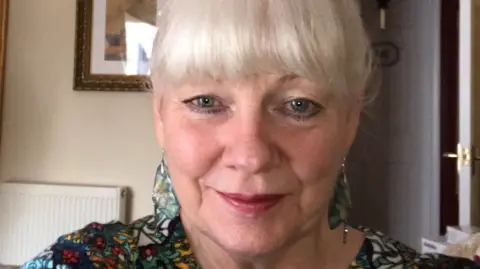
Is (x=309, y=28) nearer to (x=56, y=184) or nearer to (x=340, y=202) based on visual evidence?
(x=340, y=202)

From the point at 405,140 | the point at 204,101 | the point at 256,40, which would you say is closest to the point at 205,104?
the point at 204,101

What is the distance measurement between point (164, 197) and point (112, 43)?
200 centimetres

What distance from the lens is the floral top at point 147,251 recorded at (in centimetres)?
78

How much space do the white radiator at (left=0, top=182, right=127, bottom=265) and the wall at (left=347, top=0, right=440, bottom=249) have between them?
55.9 inches

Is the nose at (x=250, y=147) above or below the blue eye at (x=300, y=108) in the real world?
below

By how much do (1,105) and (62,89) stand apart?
1.04 ft

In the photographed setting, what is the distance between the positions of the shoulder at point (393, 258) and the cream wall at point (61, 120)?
1.96 meters

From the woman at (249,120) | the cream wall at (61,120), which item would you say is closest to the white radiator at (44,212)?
the cream wall at (61,120)

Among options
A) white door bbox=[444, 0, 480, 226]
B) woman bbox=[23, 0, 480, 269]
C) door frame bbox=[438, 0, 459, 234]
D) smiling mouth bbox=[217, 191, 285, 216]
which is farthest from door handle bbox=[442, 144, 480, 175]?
smiling mouth bbox=[217, 191, 285, 216]

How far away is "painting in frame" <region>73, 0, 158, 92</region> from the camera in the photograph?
109 inches

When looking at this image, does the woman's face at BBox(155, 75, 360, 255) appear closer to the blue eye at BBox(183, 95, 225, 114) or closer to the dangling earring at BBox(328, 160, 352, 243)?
the blue eye at BBox(183, 95, 225, 114)

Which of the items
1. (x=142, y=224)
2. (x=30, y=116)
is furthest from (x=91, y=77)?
(x=142, y=224)

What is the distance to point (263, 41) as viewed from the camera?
0.74 m

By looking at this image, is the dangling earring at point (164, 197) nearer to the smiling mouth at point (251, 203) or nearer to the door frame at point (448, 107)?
the smiling mouth at point (251, 203)
